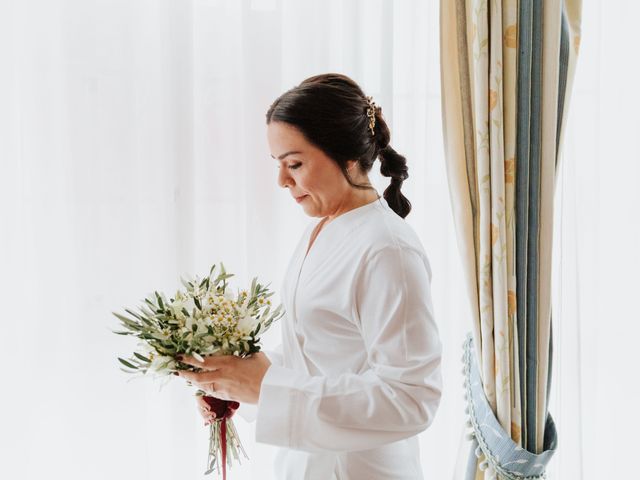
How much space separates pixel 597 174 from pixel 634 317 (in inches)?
20.7

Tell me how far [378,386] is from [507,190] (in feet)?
2.66

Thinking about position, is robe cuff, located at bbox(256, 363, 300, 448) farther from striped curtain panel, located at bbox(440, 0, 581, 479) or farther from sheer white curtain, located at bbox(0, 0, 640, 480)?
striped curtain panel, located at bbox(440, 0, 581, 479)

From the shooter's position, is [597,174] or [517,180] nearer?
[517,180]

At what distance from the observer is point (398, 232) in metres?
1.24

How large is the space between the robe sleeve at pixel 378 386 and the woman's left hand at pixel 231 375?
0.13 ft

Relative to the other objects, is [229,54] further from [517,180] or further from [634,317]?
[634,317]

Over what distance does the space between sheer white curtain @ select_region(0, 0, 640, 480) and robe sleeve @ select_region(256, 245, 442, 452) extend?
0.57 m

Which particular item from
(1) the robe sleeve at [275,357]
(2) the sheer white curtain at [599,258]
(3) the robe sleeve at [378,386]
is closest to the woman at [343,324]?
(3) the robe sleeve at [378,386]

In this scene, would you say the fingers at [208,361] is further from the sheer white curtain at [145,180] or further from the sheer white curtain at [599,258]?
the sheer white curtain at [599,258]

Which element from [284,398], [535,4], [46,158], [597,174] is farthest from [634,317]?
[46,158]

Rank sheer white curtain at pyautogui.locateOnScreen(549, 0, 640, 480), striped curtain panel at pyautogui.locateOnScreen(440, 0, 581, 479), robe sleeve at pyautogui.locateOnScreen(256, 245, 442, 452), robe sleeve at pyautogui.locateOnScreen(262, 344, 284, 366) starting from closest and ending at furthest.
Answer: robe sleeve at pyautogui.locateOnScreen(256, 245, 442, 452) < robe sleeve at pyautogui.locateOnScreen(262, 344, 284, 366) < striped curtain panel at pyautogui.locateOnScreen(440, 0, 581, 479) < sheer white curtain at pyautogui.locateOnScreen(549, 0, 640, 480)

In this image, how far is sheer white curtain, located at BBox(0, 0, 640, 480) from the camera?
1.56m

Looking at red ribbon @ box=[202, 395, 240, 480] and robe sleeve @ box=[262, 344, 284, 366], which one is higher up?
robe sleeve @ box=[262, 344, 284, 366]

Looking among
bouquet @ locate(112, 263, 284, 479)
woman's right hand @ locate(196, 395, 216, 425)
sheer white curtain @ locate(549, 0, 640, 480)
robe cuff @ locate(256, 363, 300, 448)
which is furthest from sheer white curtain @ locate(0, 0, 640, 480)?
robe cuff @ locate(256, 363, 300, 448)
